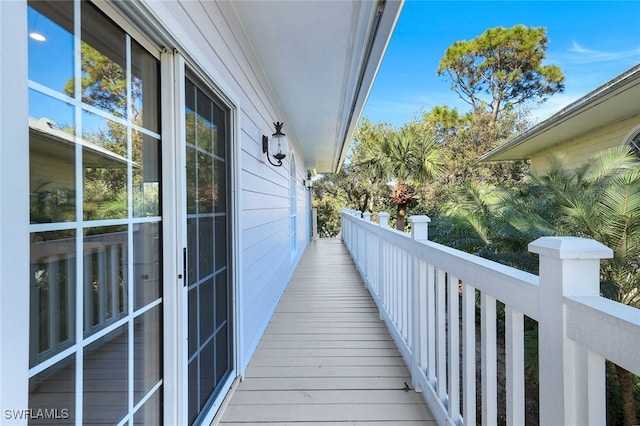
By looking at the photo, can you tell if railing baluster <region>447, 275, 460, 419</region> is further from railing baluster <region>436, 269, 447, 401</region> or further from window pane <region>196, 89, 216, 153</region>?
window pane <region>196, 89, 216, 153</region>

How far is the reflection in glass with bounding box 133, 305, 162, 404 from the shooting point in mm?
1214

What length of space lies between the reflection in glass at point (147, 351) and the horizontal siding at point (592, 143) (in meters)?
5.06

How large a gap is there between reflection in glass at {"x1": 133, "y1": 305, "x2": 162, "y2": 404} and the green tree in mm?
15656

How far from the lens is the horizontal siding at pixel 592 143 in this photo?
15.8ft

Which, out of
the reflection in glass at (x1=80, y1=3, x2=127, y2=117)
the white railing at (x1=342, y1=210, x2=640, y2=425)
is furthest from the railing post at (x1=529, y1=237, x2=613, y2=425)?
the reflection in glass at (x1=80, y1=3, x2=127, y2=117)

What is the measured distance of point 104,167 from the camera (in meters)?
1.05

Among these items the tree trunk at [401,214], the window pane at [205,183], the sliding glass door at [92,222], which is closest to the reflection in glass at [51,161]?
the sliding glass door at [92,222]

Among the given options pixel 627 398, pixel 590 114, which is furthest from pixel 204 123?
pixel 590 114

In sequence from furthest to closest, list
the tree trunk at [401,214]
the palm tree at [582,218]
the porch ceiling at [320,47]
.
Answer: the tree trunk at [401,214], the palm tree at [582,218], the porch ceiling at [320,47]

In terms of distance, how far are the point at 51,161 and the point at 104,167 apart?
0.21 m

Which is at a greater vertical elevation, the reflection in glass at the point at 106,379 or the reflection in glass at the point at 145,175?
the reflection in glass at the point at 145,175

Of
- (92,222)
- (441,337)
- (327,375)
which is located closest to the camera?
(92,222)

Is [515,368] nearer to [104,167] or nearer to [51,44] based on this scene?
[104,167]

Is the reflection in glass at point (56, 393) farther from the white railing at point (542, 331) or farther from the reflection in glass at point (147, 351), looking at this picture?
the white railing at point (542, 331)
